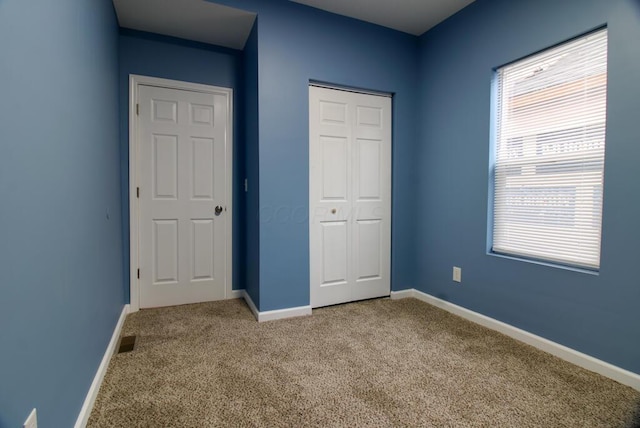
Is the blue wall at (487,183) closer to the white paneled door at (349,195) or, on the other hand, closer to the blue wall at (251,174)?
the white paneled door at (349,195)

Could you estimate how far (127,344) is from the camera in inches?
85.8

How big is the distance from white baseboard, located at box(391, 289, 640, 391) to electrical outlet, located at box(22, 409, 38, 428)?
265 cm

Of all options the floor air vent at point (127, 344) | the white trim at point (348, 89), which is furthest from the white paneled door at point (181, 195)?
the white trim at point (348, 89)

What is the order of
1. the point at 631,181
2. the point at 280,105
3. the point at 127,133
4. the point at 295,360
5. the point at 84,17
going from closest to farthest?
the point at 84,17, the point at 631,181, the point at 295,360, the point at 280,105, the point at 127,133

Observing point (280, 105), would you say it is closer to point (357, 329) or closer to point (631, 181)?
point (357, 329)

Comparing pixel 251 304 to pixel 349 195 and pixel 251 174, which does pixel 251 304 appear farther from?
pixel 349 195

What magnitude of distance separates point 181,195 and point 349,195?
64.3 inches

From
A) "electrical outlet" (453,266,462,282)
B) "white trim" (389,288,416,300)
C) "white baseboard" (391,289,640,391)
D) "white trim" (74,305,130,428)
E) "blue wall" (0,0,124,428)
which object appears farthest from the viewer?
"white trim" (389,288,416,300)

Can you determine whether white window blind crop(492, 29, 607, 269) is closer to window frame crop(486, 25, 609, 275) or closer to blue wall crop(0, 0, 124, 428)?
window frame crop(486, 25, 609, 275)

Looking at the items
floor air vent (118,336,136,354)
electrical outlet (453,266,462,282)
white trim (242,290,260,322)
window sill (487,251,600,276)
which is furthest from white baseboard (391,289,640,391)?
floor air vent (118,336,136,354)

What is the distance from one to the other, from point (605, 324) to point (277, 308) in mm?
2214

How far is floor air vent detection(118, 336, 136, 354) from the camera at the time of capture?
210 cm

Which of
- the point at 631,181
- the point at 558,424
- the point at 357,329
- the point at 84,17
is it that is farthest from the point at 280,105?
the point at 558,424

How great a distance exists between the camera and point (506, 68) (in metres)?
2.41
